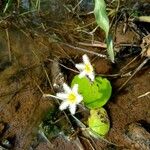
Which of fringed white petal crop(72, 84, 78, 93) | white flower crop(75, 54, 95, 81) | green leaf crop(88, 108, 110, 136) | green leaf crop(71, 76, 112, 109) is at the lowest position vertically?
green leaf crop(88, 108, 110, 136)

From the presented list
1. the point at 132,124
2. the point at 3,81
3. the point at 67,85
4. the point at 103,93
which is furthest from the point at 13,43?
the point at 132,124

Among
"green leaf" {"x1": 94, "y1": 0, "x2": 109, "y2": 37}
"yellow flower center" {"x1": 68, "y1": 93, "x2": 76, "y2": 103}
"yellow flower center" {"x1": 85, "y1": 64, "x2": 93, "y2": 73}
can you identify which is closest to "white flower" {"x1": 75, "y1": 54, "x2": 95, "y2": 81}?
"yellow flower center" {"x1": 85, "y1": 64, "x2": 93, "y2": 73}

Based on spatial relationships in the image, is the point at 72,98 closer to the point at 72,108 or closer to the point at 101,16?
the point at 72,108

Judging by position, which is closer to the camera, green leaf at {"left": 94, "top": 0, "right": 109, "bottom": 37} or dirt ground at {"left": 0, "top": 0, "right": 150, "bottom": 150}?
green leaf at {"left": 94, "top": 0, "right": 109, "bottom": 37}

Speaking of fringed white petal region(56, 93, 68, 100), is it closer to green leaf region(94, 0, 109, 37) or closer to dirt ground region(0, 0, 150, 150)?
dirt ground region(0, 0, 150, 150)

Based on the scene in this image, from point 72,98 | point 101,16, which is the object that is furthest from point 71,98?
point 101,16

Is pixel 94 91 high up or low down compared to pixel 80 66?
down

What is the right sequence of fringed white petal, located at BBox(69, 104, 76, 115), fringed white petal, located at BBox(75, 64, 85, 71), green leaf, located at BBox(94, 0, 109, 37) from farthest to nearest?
fringed white petal, located at BBox(75, 64, 85, 71) < fringed white petal, located at BBox(69, 104, 76, 115) < green leaf, located at BBox(94, 0, 109, 37)
